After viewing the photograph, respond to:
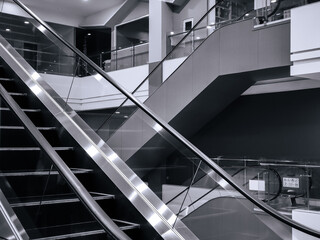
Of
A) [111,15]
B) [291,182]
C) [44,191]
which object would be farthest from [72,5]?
[44,191]

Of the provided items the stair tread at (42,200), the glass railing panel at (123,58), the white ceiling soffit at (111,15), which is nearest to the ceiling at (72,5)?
the white ceiling soffit at (111,15)

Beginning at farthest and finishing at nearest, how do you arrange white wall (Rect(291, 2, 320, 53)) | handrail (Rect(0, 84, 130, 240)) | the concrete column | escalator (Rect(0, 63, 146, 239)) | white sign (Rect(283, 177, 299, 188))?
the concrete column → white sign (Rect(283, 177, 299, 188)) → white wall (Rect(291, 2, 320, 53)) → escalator (Rect(0, 63, 146, 239)) → handrail (Rect(0, 84, 130, 240))

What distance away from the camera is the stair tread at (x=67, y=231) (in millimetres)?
3383

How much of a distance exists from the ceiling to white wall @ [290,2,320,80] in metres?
11.8

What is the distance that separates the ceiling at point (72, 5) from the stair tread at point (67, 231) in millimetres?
15763

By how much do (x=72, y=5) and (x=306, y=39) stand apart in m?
13.3

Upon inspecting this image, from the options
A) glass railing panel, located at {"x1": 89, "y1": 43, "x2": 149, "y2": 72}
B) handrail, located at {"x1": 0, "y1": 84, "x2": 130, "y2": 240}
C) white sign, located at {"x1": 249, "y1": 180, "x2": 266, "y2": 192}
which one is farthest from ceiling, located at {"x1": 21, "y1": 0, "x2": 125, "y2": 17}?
handrail, located at {"x1": 0, "y1": 84, "x2": 130, "y2": 240}

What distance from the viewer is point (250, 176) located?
9195 mm

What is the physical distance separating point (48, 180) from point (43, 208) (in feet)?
0.75

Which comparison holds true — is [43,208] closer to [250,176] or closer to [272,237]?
[272,237]

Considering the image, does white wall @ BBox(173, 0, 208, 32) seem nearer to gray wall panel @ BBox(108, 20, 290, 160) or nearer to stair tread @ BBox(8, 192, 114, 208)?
gray wall panel @ BBox(108, 20, 290, 160)

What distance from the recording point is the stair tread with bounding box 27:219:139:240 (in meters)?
3.38

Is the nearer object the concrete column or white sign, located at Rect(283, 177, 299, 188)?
white sign, located at Rect(283, 177, 299, 188)

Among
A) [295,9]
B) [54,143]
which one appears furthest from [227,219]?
[295,9]
